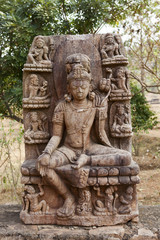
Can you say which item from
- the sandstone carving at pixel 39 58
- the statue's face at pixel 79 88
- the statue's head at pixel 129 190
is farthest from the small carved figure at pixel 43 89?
the statue's head at pixel 129 190

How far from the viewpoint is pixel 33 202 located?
327cm

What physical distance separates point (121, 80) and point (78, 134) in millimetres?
967

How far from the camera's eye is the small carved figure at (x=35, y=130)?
354 cm

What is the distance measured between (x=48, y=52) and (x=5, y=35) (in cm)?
244

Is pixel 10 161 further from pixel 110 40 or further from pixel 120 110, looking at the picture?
pixel 110 40

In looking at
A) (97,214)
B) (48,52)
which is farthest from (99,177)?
(48,52)

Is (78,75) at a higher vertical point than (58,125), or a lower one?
higher

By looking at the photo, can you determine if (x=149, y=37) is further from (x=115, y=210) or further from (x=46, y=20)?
(x=115, y=210)

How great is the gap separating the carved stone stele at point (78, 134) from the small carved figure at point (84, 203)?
0.04ft

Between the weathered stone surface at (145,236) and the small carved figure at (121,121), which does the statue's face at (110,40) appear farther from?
the weathered stone surface at (145,236)

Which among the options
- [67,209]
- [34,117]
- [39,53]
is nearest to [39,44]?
[39,53]

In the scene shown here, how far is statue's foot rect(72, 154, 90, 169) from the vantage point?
9.89 feet

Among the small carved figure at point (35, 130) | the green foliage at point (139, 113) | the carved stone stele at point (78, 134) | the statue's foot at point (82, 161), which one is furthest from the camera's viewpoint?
the green foliage at point (139, 113)

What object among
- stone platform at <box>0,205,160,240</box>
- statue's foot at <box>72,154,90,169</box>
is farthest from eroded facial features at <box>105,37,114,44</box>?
stone platform at <box>0,205,160,240</box>
